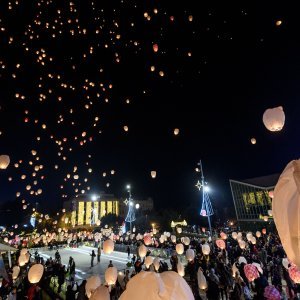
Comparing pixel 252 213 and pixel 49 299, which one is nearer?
pixel 49 299

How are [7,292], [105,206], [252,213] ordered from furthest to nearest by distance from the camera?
[105,206] → [252,213] → [7,292]

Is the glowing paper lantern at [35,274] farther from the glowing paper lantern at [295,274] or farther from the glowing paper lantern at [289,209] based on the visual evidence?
the glowing paper lantern at [289,209]

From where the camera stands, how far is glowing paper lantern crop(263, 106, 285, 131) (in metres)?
6.33

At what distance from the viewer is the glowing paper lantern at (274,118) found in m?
6.33

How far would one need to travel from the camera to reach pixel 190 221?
131ft

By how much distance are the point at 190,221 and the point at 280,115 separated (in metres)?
36.1

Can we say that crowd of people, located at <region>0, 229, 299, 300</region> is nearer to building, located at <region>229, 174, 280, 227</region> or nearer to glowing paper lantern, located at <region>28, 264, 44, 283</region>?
glowing paper lantern, located at <region>28, 264, 44, 283</region>

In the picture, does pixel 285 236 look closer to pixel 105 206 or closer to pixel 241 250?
pixel 241 250

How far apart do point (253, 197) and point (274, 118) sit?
95.3 ft

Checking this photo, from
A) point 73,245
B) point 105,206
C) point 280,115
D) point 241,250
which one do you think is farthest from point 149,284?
point 105,206

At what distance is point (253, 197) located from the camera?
3253 centimetres

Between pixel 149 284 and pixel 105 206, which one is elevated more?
pixel 105 206

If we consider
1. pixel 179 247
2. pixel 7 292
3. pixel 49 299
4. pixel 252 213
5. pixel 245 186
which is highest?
pixel 245 186

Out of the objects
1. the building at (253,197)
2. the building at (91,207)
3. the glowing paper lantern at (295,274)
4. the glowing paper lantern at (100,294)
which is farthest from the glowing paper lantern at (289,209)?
the building at (91,207)
